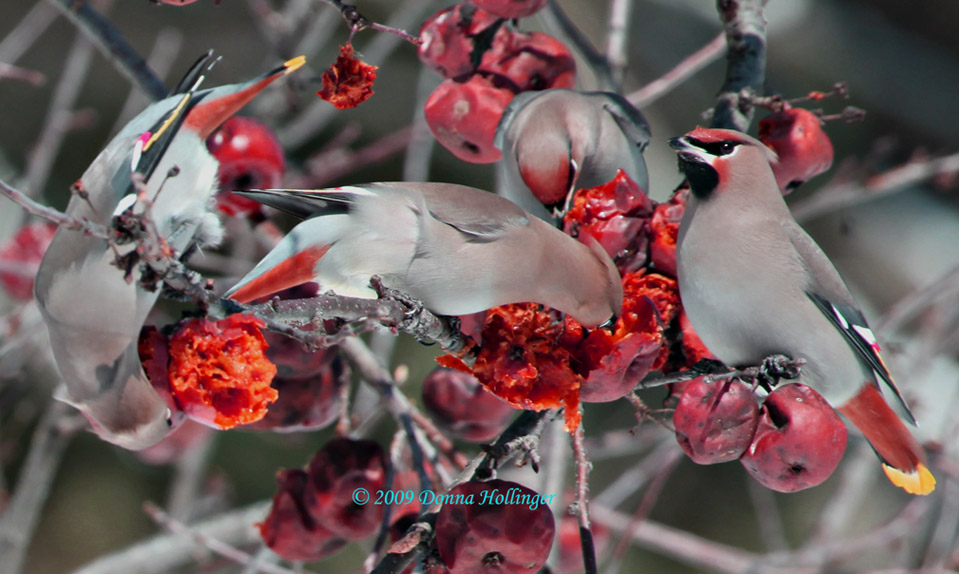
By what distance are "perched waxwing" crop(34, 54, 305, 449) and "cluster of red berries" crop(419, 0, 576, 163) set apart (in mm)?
322

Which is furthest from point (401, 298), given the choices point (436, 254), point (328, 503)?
point (328, 503)

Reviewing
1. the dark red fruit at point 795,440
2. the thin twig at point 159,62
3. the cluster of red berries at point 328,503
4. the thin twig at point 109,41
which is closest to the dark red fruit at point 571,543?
the cluster of red berries at point 328,503

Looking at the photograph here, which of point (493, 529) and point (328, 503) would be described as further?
point (328, 503)

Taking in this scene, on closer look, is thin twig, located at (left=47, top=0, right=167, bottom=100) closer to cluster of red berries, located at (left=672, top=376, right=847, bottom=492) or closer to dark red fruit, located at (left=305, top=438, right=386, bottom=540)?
dark red fruit, located at (left=305, top=438, right=386, bottom=540)

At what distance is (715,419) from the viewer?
5.41 feet

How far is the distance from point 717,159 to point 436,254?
0.53 metres

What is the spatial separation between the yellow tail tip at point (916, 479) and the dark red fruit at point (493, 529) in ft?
2.15

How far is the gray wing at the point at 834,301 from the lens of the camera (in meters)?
1.83

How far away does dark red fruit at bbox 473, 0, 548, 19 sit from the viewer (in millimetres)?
1917

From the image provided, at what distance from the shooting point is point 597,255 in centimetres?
173

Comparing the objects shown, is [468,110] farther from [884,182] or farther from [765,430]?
[884,182]

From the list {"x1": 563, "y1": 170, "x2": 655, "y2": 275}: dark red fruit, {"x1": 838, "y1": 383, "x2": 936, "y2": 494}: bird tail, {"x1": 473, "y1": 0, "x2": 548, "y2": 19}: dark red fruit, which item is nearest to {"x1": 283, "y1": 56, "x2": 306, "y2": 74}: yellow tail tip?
{"x1": 473, "y1": 0, "x2": 548, "y2": 19}: dark red fruit

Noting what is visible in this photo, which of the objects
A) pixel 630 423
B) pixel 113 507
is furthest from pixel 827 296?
pixel 113 507

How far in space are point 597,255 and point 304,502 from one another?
0.86 metres
